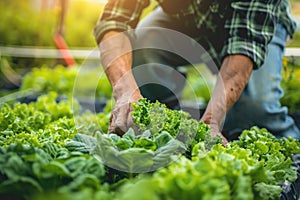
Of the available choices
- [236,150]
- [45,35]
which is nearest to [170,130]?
[236,150]

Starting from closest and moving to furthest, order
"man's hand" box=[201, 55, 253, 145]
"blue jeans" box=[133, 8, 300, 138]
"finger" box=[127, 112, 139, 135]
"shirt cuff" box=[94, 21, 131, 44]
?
"finger" box=[127, 112, 139, 135]
"man's hand" box=[201, 55, 253, 145]
"shirt cuff" box=[94, 21, 131, 44]
"blue jeans" box=[133, 8, 300, 138]

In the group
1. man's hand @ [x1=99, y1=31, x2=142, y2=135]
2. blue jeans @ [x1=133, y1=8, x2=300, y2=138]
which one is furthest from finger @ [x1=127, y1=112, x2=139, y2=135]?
blue jeans @ [x1=133, y1=8, x2=300, y2=138]

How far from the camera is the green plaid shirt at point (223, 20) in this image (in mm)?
2652

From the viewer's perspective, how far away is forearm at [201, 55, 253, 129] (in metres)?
2.46

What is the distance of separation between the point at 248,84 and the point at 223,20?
2.24 ft

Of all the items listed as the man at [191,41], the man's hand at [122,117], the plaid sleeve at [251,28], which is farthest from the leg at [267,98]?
the man's hand at [122,117]

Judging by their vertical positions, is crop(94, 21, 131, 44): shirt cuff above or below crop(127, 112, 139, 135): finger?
above

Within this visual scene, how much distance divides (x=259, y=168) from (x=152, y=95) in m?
1.93

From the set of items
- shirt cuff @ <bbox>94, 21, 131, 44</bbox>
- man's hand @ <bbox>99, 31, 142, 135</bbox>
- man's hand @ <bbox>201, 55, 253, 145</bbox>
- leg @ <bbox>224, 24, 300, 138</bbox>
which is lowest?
leg @ <bbox>224, 24, 300, 138</bbox>

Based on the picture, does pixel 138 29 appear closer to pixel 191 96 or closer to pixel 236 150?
pixel 191 96

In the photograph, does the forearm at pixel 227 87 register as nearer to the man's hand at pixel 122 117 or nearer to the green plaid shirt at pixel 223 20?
the green plaid shirt at pixel 223 20

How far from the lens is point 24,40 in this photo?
9.05 meters

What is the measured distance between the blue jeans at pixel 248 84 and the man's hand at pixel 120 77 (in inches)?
24.0

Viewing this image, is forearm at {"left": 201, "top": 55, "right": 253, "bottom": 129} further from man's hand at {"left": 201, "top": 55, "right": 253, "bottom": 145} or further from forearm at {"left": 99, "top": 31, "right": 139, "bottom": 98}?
forearm at {"left": 99, "top": 31, "right": 139, "bottom": 98}
